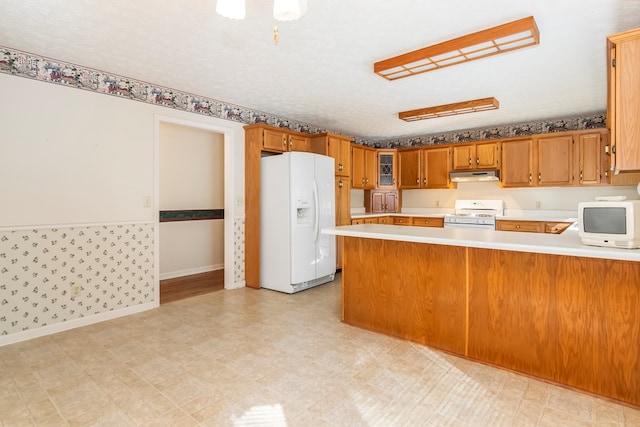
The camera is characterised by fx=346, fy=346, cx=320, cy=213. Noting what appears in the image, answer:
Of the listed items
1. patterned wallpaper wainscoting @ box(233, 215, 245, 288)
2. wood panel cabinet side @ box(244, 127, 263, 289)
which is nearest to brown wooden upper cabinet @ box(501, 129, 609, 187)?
wood panel cabinet side @ box(244, 127, 263, 289)

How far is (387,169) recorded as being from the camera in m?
6.52

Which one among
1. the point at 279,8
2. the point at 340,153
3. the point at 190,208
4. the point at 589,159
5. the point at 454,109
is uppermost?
the point at 454,109

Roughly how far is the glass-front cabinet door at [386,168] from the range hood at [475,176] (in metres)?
1.11

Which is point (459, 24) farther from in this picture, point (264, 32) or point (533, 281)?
point (533, 281)

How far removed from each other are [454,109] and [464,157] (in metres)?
1.79

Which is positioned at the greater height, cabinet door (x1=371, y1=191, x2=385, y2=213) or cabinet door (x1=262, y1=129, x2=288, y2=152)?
cabinet door (x1=262, y1=129, x2=288, y2=152)

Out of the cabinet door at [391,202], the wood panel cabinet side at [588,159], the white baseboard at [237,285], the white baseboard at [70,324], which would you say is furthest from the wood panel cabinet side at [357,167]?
the white baseboard at [70,324]

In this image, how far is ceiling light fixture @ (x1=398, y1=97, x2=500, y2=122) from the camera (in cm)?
404

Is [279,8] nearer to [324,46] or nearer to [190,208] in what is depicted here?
[324,46]

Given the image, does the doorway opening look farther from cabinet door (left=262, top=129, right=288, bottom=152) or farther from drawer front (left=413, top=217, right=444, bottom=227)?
drawer front (left=413, top=217, right=444, bottom=227)

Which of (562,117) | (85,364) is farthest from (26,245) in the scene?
(562,117)

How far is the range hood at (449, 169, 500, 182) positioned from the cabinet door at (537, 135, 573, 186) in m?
0.60

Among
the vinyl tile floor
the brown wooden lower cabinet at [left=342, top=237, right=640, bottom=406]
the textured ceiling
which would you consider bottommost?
the vinyl tile floor

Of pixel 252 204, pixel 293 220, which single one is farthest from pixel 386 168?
pixel 252 204
